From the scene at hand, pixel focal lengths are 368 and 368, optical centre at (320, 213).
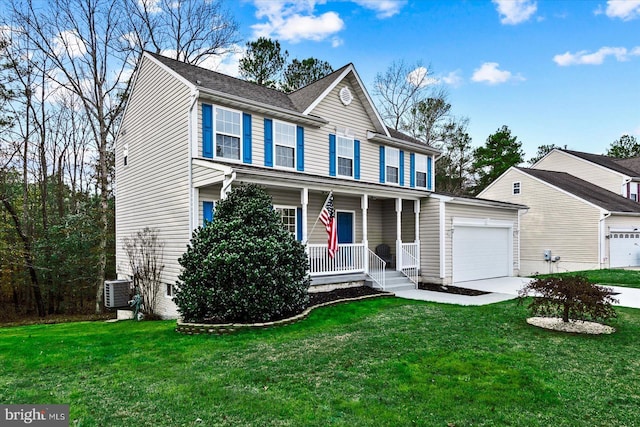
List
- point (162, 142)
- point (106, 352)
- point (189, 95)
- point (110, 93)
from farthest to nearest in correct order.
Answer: point (110, 93) < point (162, 142) < point (189, 95) < point (106, 352)

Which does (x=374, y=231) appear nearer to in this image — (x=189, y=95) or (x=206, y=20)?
(x=189, y=95)

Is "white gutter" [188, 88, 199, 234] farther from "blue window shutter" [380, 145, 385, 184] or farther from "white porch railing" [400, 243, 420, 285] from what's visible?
"blue window shutter" [380, 145, 385, 184]

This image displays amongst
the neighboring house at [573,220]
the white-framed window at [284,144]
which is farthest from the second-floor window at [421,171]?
the neighboring house at [573,220]

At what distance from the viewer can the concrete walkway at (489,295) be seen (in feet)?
31.8

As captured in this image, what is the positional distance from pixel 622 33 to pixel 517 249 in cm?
1022

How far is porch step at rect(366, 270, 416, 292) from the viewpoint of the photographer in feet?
38.3

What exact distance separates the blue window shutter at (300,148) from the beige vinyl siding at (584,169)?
21.1 meters

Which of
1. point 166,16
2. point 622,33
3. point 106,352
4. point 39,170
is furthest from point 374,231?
point 39,170

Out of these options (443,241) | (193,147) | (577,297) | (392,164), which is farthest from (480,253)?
(193,147)

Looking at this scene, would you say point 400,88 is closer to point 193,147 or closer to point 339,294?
point 193,147

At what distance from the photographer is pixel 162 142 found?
11.5 metres

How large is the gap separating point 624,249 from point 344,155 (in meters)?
16.2

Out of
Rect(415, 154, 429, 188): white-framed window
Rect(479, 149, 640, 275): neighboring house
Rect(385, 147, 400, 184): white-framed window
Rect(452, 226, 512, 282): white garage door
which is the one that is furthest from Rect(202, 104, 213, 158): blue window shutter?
Rect(479, 149, 640, 275): neighboring house

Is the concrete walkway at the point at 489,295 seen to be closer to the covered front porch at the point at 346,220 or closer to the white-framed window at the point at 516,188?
the covered front porch at the point at 346,220
